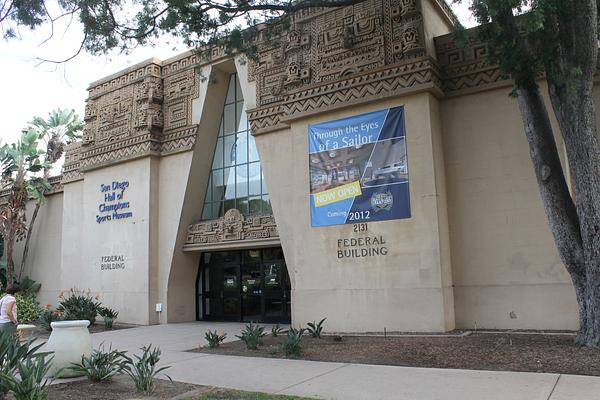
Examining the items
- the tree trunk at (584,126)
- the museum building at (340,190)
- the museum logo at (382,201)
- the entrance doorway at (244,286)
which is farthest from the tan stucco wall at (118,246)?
the tree trunk at (584,126)

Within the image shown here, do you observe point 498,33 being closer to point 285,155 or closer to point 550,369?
point 550,369

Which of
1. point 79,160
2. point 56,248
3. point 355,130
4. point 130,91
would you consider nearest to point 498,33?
point 355,130

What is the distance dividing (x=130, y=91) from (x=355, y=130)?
439 inches

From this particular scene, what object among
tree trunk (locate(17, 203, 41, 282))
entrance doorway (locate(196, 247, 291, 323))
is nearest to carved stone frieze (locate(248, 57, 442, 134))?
entrance doorway (locate(196, 247, 291, 323))

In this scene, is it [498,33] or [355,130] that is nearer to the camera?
[498,33]

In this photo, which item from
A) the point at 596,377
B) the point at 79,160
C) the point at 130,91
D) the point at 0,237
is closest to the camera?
the point at 596,377

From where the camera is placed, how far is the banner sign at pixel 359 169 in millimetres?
13812

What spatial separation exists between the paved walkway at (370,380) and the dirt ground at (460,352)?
532 mm

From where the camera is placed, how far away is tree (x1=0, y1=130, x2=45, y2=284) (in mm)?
25562

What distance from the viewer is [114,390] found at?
800cm

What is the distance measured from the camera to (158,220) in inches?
795

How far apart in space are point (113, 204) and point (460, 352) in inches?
617

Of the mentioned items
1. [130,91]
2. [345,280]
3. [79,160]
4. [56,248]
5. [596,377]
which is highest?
[130,91]

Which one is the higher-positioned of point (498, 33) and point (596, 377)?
point (498, 33)
